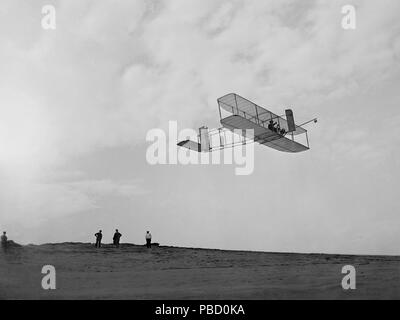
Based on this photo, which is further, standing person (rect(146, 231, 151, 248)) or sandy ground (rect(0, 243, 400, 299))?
standing person (rect(146, 231, 151, 248))

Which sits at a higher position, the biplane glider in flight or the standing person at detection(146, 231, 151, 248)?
the biplane glider in flight

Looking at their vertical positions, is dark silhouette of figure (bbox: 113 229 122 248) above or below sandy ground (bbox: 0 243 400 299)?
above

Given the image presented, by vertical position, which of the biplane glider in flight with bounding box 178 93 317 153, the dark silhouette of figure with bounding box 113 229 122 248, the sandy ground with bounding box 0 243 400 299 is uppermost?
the biplane glider in flight with bounding box 178 93 317 153

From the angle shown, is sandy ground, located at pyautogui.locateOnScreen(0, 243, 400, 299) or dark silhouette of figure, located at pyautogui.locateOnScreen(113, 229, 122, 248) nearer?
sandy ground, located at pyautogui.locateOnScreen(0, 243, 400, 299)

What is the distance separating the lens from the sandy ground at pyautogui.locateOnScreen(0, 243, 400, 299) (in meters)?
16.1

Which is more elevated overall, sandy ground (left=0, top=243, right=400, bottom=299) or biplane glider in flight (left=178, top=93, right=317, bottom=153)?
biplane glider in flight (left=178, top=93, right=317, bottom=153)

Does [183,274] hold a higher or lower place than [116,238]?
lower

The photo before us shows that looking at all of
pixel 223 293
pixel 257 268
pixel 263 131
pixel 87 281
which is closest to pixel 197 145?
pixel 263 131

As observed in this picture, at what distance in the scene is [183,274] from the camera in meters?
21.0

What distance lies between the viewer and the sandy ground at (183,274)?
53.0ft

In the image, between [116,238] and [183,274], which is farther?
[116,238]

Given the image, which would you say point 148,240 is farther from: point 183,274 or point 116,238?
point 183,274

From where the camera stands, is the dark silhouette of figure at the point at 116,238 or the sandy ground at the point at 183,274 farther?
the dark silhouette of figure at the point at 116,238

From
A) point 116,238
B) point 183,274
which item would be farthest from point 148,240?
point 183,274
